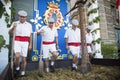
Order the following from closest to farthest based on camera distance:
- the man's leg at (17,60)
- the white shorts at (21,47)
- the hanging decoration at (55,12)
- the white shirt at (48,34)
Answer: the man's leg at (17,60), the white shorts at (21,47), the white shirt at (48,34), the hanging decoration at (55,12)

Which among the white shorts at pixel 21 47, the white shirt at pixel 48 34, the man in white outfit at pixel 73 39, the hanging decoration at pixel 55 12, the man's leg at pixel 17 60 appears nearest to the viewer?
the man's leg at pixel 17 60

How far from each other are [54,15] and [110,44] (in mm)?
3344

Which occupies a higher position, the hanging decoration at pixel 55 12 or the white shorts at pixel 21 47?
the hanging decoration at pixel 55 12

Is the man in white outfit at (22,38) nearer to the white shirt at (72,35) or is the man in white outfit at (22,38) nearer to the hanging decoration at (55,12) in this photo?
the white shirt at (72,35)

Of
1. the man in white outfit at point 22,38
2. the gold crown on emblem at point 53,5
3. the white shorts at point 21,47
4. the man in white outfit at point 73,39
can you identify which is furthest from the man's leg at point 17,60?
the gold crown on emblem at point 53,5

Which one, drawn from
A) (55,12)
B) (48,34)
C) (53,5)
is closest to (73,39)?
(48,34)

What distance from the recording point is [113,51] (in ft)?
35.9

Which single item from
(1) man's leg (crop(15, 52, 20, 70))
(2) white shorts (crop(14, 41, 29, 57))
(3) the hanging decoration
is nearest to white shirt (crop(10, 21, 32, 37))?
(2) white shorts (crop(14, 41, 29, 57))

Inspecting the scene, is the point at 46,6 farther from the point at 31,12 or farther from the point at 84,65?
the point at 84,65

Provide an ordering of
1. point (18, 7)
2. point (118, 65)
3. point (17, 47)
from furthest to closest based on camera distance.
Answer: point (18, 7) → point (118, 65) → point (17, 47)

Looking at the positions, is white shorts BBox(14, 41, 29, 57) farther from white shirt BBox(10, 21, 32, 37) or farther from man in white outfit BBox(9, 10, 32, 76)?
white shirt BBox(10, 21, 32, 37)

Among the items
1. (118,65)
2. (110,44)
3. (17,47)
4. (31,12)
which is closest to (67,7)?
(31,12)

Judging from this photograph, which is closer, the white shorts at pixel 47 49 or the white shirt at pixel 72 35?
the white shorts at pixel 47 49

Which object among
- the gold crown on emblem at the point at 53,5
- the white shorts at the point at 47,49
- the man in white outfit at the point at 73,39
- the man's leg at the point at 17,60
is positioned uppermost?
the gold crown on emblem at the point at 53,5
